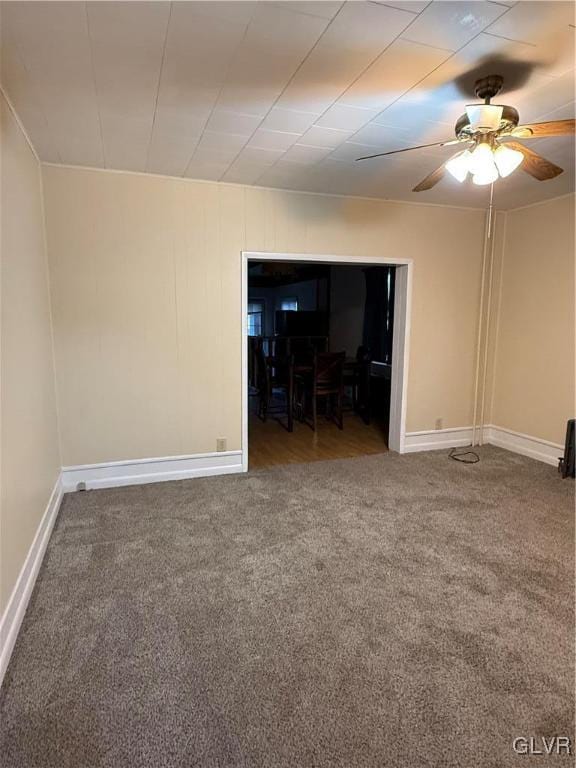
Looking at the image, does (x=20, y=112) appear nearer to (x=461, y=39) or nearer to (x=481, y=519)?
(x=461, y=39)

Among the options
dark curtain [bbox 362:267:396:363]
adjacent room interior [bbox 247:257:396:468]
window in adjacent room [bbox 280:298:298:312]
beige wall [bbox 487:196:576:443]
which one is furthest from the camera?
window in adjacent room [bbox 280:298:298:312]

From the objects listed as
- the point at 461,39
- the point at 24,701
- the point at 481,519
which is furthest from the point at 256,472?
the point at 461,39

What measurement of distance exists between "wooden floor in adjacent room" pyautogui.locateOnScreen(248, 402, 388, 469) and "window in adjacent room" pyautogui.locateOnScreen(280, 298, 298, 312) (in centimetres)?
443

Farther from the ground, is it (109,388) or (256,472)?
(109,388)

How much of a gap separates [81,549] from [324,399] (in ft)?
14.5

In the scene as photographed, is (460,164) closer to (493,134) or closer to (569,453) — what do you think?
(493,134)

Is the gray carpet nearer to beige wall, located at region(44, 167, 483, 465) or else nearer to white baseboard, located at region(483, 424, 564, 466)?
beige wall, located at region(44, 167, 483, 465)

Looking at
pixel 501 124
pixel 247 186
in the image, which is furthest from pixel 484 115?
pixel 247 186

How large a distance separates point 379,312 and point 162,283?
401 centimetres

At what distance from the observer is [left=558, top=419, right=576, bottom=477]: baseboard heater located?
3.66 metres

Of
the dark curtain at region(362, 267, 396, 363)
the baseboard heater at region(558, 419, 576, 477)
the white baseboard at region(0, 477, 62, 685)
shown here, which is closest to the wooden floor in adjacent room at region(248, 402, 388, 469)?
the dark curtain at region(362, 267, 396, 363)

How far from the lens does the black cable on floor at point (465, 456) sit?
4.18m

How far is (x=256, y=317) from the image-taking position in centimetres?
1197

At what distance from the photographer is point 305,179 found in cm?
338
